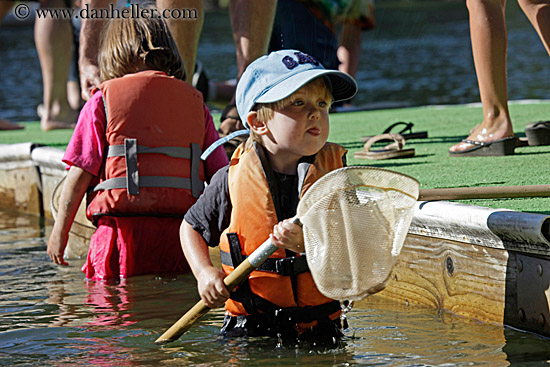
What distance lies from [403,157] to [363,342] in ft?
8.35

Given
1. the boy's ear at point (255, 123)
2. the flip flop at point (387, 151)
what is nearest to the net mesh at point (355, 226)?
the boy's ear at point (255, 123)

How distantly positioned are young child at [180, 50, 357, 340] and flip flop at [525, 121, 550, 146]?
9.15ft

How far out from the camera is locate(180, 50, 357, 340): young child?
355 cm

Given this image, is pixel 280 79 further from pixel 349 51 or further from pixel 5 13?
pixel 349 51

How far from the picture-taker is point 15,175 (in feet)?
25.5

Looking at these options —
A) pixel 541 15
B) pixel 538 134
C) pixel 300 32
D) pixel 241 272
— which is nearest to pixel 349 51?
pixel 300 32

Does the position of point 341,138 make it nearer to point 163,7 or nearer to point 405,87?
point 163,7

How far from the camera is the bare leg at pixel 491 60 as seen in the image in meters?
5.64

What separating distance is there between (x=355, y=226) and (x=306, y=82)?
1.88ft

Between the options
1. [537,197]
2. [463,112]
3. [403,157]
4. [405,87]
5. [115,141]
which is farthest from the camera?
[405,87]

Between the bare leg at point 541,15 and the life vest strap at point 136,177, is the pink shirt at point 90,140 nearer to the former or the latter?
the life vest strap at point 136,177

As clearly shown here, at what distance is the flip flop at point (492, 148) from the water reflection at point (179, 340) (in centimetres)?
183

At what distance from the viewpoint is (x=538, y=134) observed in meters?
6.16

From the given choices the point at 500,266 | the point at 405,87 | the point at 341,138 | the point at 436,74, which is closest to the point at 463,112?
the point at 341,138
